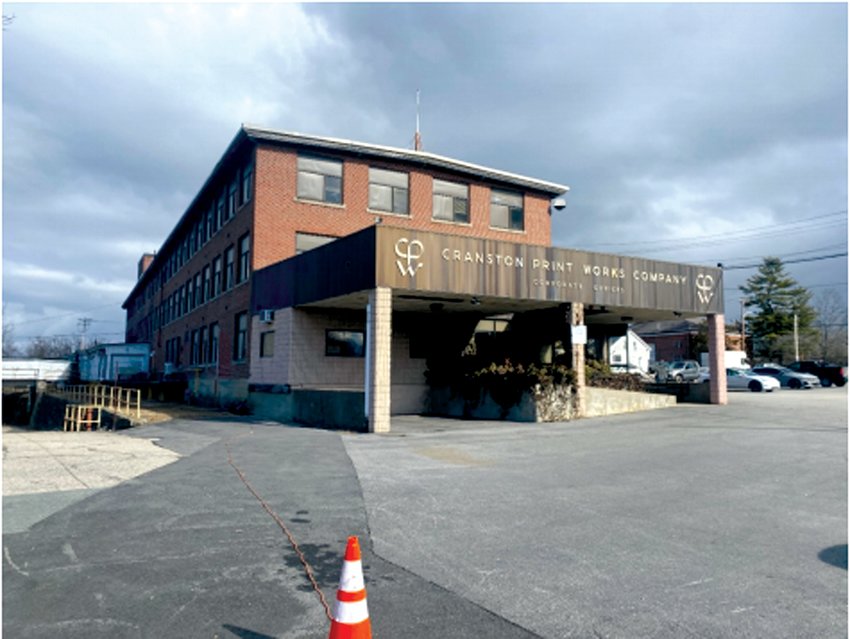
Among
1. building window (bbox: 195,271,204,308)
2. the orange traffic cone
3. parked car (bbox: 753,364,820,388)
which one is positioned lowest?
the orange traffic cone

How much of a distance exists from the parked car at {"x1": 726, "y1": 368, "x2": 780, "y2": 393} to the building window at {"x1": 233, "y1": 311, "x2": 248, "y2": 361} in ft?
94.5

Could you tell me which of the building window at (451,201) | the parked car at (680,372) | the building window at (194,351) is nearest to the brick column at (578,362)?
the building window at (451,201)

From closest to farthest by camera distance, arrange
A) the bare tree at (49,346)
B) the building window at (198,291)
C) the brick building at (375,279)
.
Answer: the brick building at (375,279)
the building window at (198,291)
the bare tree at (49,346)

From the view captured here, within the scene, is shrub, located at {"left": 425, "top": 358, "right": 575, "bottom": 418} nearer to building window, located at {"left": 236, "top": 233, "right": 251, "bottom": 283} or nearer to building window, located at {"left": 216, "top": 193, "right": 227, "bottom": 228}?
building window, located at {"left": 236, "top": 233, "right": 251, "bottom": 283}

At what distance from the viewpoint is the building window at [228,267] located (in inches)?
1085

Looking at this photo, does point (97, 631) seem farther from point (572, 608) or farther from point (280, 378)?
point (280, 378)

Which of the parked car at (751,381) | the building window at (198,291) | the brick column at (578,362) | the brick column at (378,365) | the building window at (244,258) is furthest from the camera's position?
the parked car at (751,381)

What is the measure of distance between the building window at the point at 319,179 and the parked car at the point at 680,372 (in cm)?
2528

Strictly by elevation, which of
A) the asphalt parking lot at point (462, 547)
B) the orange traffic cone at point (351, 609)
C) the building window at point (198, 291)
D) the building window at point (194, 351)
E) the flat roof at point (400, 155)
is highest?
the flat roof at point (400, 155)

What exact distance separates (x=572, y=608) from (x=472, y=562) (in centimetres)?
128

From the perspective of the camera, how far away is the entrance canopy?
53.6 feet

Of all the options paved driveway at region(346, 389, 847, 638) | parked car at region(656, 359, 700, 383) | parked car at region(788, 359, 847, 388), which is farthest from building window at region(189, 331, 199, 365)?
parked car at region(788, 359, 847, 388)

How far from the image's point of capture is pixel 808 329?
71.1 m

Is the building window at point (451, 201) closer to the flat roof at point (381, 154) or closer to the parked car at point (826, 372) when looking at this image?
the flat roof at point (381, 154)
